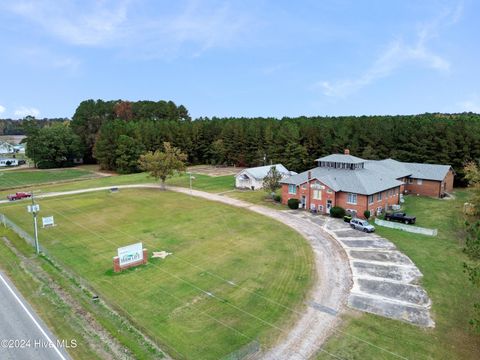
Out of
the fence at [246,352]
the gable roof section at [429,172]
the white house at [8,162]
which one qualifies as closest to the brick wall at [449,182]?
the gable roof section at [429,172]

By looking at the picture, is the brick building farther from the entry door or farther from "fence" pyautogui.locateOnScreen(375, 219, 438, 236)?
"fence" pyautogui.locateOnScreen(375, 219, 438, 236)

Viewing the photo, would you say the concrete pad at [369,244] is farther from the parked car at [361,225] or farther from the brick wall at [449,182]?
the brick wall at [449,182]

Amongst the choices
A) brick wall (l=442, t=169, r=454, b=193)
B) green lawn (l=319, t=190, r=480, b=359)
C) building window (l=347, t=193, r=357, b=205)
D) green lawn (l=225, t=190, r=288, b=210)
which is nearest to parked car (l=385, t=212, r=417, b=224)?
building window (l=347, t=193, r=357, b=205)

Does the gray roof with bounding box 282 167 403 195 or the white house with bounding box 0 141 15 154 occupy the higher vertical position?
the white house with bounding box 0 141 15 154

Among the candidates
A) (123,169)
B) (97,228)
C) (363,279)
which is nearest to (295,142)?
(123,169)

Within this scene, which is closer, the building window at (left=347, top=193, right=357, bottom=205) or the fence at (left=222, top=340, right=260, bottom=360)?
the fence at (left=222, top=340, right=260, bottom=360)

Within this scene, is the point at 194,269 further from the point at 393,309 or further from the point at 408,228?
the point at 408,228
